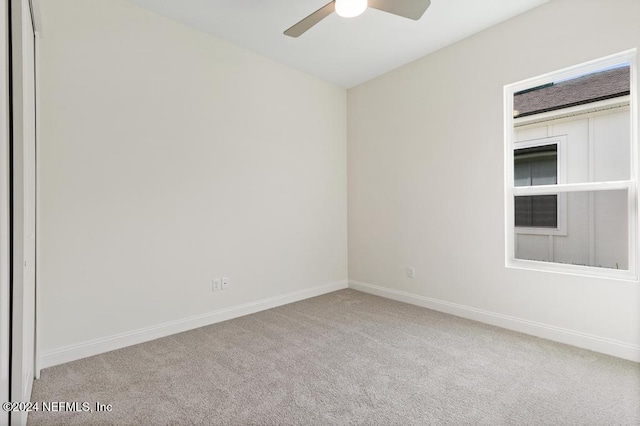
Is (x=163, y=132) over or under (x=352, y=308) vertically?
over

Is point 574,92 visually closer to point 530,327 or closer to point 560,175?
point 560,175

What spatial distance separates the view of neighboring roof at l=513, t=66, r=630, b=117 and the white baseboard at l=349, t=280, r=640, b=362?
191cm

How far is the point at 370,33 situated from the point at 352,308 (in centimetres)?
290

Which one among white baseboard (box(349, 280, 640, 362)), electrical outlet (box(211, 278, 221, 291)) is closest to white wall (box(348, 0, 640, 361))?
white baseboard (box(349, 280, 640, 362))

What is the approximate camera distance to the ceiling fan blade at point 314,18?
2164mm

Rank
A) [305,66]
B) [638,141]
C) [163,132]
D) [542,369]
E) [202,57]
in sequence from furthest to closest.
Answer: [305,66] < [202,57] < [163,132] < [638,141] < [542,369]

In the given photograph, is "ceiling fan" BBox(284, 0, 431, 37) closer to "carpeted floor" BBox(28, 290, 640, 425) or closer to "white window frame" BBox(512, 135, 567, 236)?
"white window frame" BBox(512, 135, 567, 236)

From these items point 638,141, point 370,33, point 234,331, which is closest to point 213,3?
Answer: point 370,33

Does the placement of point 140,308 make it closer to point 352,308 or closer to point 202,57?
point 352,308

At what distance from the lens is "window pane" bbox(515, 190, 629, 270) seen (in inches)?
98.7

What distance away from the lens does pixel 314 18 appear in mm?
2256

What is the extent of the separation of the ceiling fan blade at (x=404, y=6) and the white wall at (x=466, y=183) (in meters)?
1.34

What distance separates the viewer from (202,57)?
3094mm

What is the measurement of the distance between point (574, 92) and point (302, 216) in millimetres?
2929
